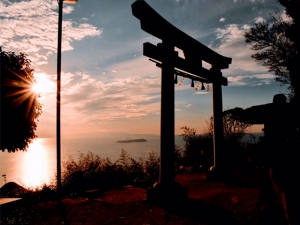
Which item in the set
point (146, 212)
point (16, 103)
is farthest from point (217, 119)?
point (16, 103)

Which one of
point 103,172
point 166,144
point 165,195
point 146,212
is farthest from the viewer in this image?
point 103,172

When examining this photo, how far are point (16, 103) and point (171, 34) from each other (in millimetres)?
6311

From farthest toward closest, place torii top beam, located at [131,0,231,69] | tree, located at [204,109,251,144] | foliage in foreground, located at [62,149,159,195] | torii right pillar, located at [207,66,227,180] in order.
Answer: tree, located at [204,109,251,144], foliage in foreground, located at [62,149,159,195], torii right pillar, located at [207,66,227,180], torii top beam, located at [131,0,231,69]

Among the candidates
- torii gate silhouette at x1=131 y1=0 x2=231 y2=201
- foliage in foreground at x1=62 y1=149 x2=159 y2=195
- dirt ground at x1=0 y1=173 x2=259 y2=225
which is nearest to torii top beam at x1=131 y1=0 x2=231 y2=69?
torii gate silhouette at x1=131 y1=0 x2=231 y2=201

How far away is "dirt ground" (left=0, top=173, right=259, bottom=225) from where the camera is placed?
5555mm

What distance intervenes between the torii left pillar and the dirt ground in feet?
1.08

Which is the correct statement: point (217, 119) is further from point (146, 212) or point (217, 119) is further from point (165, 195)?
point (146, 212)

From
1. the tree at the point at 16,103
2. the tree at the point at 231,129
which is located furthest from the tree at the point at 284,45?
the tree at the point at 16,103

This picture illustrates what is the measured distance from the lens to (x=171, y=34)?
7.32 m

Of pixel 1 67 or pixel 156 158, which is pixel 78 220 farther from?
pixel 156 158

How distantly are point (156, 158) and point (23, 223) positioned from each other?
8249mm

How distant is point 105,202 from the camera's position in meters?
7.36

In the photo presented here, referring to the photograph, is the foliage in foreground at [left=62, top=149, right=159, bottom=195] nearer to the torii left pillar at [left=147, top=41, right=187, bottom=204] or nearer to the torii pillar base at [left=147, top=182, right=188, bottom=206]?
the torii pillar base at [left=147, top=182, right=188, bottom=206]

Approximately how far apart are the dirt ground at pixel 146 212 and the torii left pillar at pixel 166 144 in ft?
1.08
